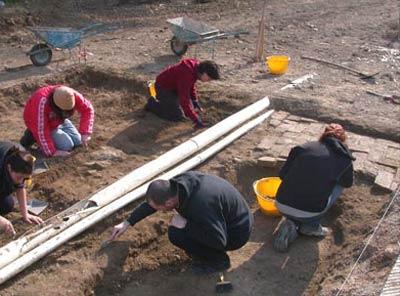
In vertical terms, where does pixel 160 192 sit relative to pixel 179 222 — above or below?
above

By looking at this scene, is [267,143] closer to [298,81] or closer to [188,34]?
[298,81]

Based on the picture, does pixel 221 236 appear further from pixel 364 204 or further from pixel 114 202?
pixel 364 204

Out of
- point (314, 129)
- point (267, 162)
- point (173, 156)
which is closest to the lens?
point (173, 156)

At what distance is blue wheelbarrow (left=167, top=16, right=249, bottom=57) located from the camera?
9.16 m

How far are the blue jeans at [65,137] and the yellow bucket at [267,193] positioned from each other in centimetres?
226

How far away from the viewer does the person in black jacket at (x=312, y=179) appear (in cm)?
502

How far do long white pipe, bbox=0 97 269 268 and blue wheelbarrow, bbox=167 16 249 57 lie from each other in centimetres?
199

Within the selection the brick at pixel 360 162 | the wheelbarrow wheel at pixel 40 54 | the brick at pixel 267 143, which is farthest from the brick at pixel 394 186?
the wheelbarrow wheel at pixel 40 54

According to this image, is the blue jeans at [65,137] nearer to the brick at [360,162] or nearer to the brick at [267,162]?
the brick at [267,162]

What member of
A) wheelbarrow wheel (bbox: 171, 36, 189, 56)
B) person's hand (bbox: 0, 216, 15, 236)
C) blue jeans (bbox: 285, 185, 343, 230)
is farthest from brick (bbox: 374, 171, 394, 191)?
wheelbarrow wheel (bbox: 171, 36, 189, 56)

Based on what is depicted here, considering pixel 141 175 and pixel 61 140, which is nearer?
pixel 141 175

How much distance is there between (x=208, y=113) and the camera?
25.4 feet

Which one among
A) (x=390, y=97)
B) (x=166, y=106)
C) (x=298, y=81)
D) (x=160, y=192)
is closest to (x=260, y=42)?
(x=298, y=81)

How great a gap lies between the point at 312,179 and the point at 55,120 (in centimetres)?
306
